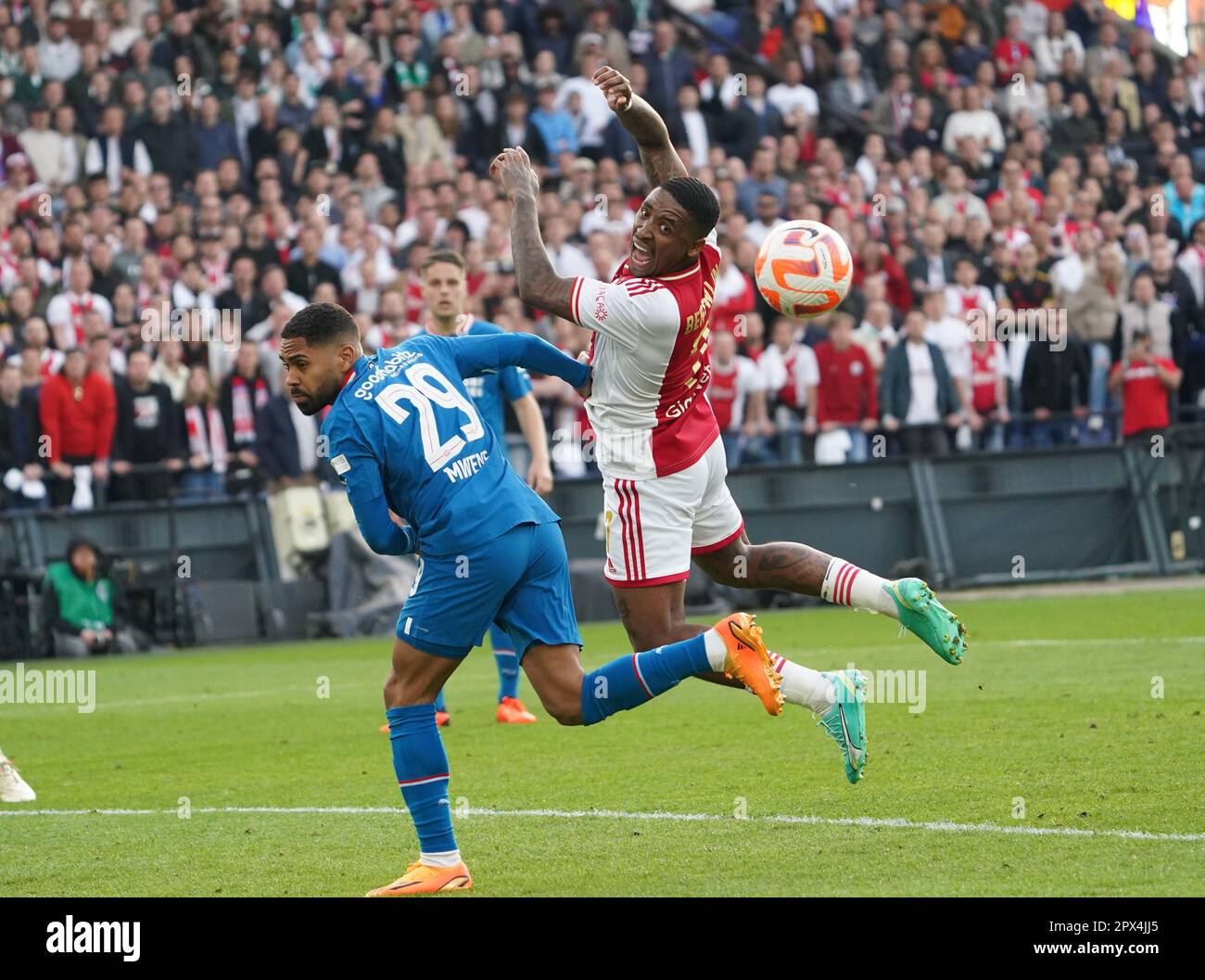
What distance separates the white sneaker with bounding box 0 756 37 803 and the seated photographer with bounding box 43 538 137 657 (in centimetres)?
829

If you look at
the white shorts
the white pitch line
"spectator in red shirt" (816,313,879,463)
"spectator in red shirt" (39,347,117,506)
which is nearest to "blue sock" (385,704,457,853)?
the white pitch line

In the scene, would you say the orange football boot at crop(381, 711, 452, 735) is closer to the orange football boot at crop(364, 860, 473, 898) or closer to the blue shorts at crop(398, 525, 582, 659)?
the blue shorts at crop(398, 525, 582, 659)

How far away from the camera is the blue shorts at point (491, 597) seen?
6.42m

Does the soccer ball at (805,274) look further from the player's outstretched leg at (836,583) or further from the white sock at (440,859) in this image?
the white sock at (440,859)

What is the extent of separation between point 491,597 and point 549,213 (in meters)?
13.5

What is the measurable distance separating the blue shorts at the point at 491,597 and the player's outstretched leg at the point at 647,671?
0.09 metres

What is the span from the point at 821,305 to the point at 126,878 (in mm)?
3840

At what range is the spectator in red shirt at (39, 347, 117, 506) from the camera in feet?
57.2

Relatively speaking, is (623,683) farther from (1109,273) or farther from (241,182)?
(241,182)

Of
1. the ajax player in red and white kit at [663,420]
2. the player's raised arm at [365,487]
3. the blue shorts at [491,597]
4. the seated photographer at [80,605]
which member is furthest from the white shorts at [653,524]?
the seated photographer at [80,605]

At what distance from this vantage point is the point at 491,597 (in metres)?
6.48

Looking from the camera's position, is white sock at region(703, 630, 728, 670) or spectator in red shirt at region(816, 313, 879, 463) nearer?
white sock at region(703, 630, 728, 670)

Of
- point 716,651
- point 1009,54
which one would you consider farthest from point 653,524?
point 1009,54
